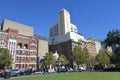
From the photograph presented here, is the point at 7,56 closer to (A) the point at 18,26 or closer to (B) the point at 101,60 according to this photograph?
(A) the point at 18,26

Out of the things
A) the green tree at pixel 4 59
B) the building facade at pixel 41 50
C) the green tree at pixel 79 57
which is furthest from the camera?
the green tree at pixel 79 57

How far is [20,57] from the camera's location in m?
106

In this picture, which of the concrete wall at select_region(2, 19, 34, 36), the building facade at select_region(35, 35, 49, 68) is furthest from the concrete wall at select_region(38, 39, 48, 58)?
the concrete wall at select_region(2, 19, 34, 36)

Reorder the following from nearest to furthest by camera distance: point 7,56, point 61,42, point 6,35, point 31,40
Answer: point 7,56 → point 6,35 → point 31,40 → point 61,42

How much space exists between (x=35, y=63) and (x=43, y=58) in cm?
549

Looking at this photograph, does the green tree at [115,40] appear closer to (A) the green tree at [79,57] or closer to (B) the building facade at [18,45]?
(A) the green tree at [79,57]

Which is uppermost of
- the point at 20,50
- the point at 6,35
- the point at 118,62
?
the point at 6,35

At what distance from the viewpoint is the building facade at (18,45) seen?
101188mm

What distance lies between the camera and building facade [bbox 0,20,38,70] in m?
101

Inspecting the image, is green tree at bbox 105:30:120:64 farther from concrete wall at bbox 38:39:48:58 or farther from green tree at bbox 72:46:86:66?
concrete wall at bbox 38:39:48:58

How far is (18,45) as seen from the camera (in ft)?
352

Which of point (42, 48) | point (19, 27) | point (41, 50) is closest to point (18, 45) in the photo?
point (19, 27)

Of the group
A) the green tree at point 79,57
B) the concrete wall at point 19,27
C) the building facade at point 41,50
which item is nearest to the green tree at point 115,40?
the green tree at point 79,57

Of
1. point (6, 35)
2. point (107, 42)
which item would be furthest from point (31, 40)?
point (107, 42)
